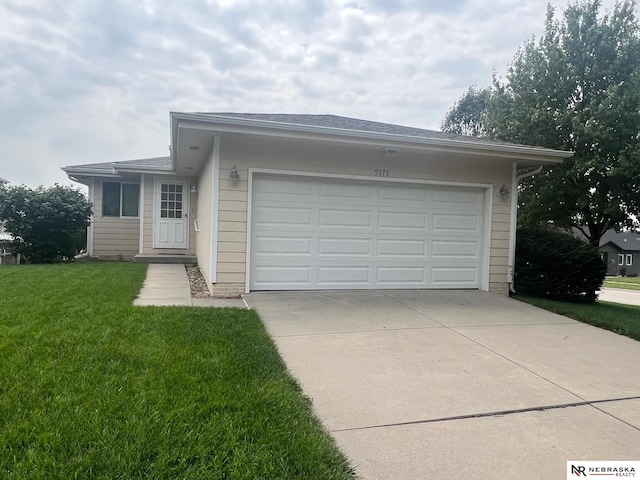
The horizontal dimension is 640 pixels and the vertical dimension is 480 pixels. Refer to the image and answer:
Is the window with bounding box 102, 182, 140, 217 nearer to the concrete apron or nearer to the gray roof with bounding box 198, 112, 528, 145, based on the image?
the gray roof with bounding box 198, 112, 528, 145

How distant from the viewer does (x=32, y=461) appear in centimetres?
191

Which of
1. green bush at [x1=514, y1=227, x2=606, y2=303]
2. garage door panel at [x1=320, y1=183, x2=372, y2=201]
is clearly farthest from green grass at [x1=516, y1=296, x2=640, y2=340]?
garage door panel at [x1=320, y1=183, x2=372, y2=201]

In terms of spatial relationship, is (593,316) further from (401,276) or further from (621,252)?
(621,252)

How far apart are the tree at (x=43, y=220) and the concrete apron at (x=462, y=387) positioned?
786 cm

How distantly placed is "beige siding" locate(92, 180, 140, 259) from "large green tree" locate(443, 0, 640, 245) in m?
11.7

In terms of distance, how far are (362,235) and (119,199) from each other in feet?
28.5

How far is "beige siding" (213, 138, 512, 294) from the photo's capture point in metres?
6.48

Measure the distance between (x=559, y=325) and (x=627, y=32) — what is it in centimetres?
1012

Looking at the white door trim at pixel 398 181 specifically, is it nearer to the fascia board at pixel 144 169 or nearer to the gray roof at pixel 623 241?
the fascia board at pixel 144 169

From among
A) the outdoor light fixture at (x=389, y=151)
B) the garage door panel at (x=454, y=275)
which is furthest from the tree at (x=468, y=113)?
the outdoor light fixture at (x=389, y=151)

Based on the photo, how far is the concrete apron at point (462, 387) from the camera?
7.56 feet

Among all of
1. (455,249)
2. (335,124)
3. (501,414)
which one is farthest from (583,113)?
(501,414)

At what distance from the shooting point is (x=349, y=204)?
716cm

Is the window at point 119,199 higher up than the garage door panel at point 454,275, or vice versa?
the window at point 119,199
